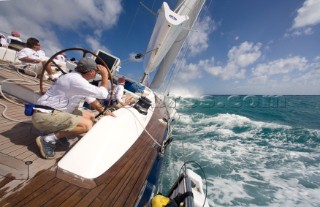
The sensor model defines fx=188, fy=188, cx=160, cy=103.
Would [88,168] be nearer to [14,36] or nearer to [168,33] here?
[168,33]

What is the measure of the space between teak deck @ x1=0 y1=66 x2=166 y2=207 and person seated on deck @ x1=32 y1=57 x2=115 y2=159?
0.25 metres

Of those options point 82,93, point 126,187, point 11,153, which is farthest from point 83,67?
point 126,187

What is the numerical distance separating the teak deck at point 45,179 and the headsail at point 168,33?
7103 mm

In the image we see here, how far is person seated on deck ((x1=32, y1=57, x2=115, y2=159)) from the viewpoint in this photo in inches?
87.7

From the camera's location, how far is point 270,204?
486 cm

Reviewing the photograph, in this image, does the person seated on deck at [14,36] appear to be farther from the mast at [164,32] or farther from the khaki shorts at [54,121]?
the khaki shorts at [54,121]

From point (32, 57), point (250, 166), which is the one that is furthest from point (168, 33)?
point (250, 166)

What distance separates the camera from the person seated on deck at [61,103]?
2.23m

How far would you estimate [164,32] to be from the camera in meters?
8.73

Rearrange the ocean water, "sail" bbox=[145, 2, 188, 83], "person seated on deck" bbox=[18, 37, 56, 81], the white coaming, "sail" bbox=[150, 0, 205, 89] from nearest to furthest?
the white coaming
"person seated on deck" bbox=[18, 37, 56, 81]
the ocean water
"sail" bbox=[145, 2, 188, 83]
"sail" bbox=[150, 0, 205, 89]

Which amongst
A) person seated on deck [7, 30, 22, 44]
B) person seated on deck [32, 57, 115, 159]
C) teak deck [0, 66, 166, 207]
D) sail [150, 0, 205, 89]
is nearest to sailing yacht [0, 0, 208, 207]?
teak deck [0, 66, 166, 207]

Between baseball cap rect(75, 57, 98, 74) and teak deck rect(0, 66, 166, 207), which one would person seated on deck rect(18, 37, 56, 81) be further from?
baseball cap rect(75, 57, 98, 74)

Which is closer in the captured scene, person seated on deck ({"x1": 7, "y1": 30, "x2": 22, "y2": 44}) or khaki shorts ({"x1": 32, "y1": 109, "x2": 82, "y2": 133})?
khaki shorts ({"x1": 32, "y1": 109, "x2": 82, "y2": 133})

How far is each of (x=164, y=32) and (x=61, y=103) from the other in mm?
7316
